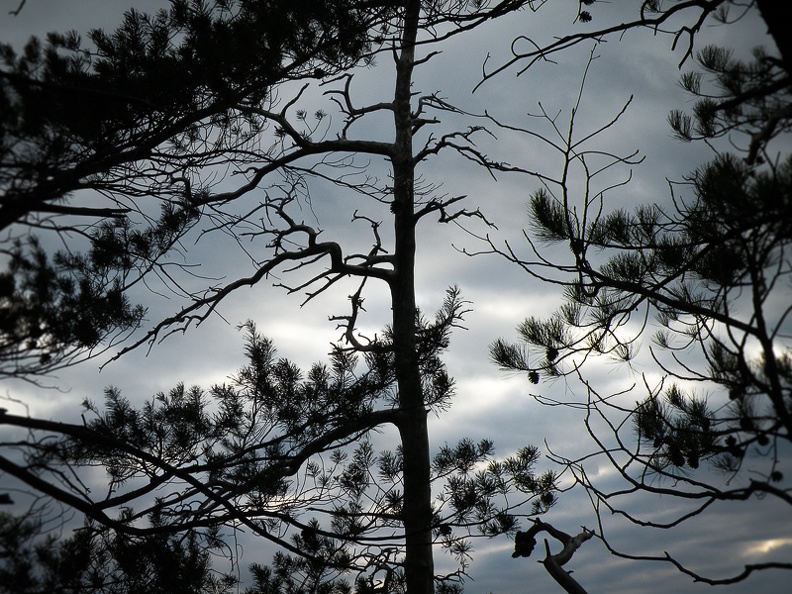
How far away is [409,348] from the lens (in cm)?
413

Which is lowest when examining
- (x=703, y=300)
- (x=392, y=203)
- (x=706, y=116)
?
(x=703, y=300)

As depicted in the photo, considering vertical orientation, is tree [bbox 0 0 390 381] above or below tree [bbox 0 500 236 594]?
above

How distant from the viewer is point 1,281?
2.79 m

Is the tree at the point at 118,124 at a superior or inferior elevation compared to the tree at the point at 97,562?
superior

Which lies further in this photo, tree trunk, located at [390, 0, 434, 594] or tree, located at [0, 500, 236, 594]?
tree trunk, located at [390, 0, 434, 594]

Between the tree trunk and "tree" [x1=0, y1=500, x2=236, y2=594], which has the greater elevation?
the tree trunk

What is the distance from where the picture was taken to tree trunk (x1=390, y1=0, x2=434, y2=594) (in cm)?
442

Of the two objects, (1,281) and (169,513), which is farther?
(169,513)

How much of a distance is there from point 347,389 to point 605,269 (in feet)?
5.74

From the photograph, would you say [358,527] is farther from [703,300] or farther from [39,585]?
[703,300]

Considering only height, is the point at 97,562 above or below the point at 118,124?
below

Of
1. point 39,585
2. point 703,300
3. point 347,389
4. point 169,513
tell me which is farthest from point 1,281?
point 703,300

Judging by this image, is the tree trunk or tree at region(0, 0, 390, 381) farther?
the tree trunk

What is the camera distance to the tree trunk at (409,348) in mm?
4418
